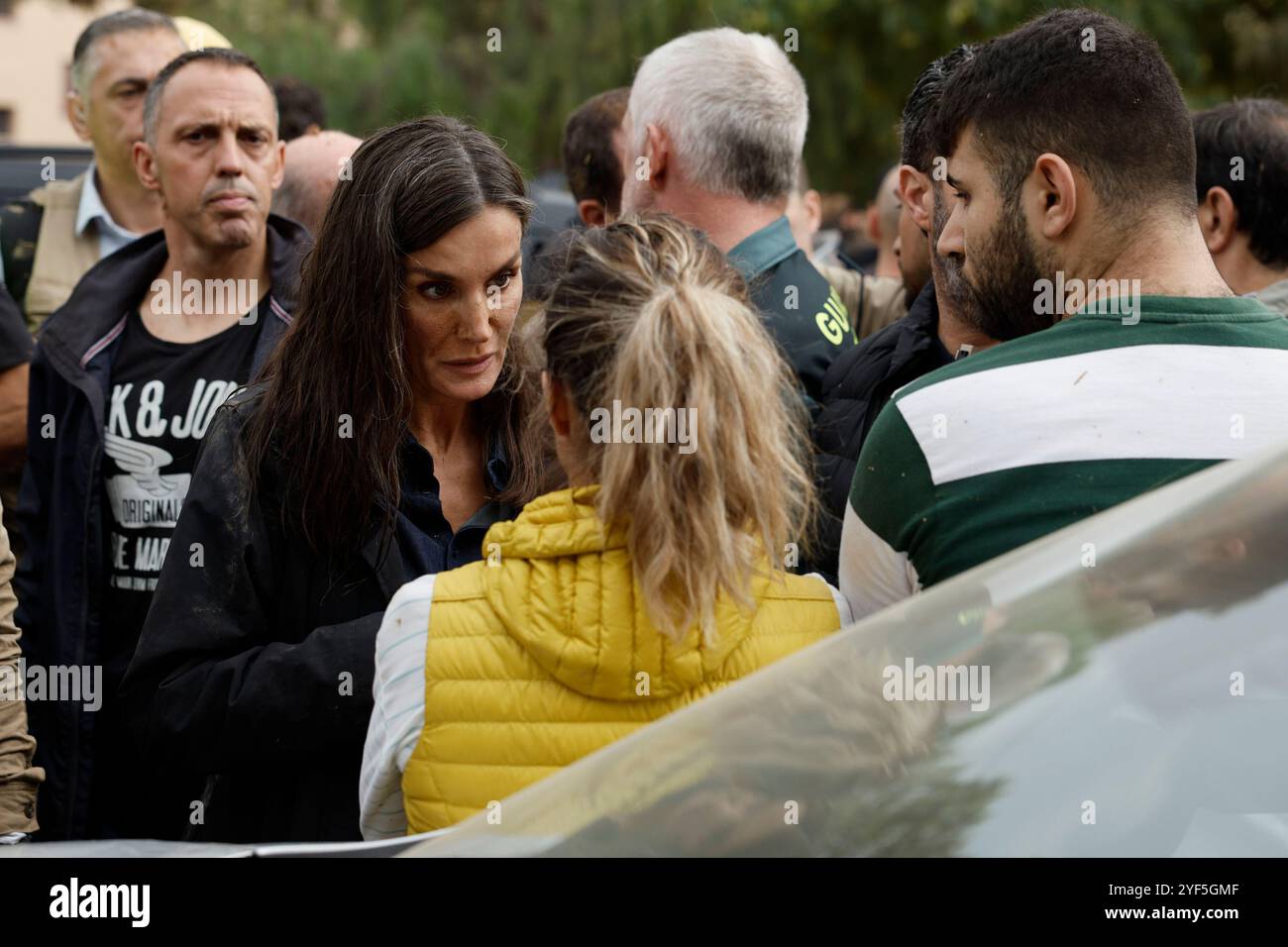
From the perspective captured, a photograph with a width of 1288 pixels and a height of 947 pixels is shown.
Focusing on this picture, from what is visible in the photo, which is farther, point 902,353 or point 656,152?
point 656,152

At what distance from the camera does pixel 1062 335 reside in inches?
76.5

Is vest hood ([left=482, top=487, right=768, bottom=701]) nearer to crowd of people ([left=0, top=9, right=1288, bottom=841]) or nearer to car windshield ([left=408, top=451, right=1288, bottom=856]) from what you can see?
crowd of people ([left=0, top=9, right=1288, bottom=841])

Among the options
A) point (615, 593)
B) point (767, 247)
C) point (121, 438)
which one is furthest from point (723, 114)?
point (615, 593)

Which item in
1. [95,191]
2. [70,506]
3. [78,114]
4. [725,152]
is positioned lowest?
[70,506]

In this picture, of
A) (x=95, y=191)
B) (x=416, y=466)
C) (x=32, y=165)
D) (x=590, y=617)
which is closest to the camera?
(x=590, y=617)

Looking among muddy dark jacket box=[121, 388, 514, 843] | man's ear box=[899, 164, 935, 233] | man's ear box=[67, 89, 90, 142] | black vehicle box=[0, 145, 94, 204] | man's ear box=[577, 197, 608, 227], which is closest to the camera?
muddy dark jacket box=[121, 388, 514, 843]

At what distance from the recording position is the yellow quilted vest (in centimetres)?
→ 184

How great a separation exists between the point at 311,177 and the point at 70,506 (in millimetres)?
1465

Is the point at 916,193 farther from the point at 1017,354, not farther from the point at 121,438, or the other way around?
the point at 121,438

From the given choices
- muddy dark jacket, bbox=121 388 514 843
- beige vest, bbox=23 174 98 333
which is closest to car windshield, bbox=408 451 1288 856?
muddy dark jacket, bbox=121 388 514 843
